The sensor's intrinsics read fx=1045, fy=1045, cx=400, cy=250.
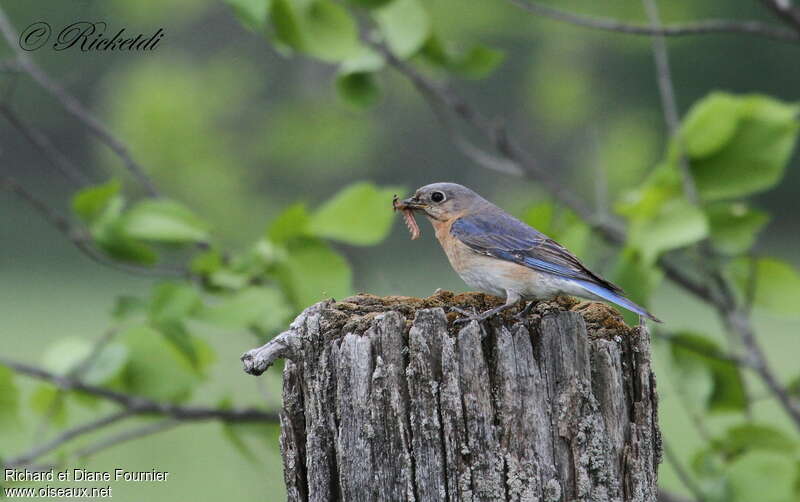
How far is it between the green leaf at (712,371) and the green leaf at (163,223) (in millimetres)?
2290

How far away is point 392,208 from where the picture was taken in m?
4.69

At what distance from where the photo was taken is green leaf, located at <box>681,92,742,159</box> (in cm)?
465

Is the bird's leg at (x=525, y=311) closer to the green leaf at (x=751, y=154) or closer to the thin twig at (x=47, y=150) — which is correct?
the green leaf at (x=751, y=154)

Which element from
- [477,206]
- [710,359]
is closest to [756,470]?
[710,359]

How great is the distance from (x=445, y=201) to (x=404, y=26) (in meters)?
0.80

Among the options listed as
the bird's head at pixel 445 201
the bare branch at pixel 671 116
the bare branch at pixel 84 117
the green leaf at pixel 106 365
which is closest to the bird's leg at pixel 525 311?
the bird's head at pixel 445 201

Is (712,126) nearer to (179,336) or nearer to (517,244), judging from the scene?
(517,244)

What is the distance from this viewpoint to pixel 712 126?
15.4 ft

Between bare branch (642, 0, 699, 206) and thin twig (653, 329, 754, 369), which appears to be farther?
thin twig (653, 329, 754, 369)

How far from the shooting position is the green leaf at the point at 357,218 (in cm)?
466

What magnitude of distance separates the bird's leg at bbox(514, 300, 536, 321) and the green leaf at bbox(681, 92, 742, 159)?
1.35 m

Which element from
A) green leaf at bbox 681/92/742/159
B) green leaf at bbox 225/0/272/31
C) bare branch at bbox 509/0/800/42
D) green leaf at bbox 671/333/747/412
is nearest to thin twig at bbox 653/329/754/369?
green leaf at bbox 671/333/747/412

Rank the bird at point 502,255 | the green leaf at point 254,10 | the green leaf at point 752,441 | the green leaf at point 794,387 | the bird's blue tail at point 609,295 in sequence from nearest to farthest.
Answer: the bird's blue tail at point 609,295
the bird at point 502,255
the green leaf at point 254,10
the green leaf at point 752,441
the green leaf at point 794,387

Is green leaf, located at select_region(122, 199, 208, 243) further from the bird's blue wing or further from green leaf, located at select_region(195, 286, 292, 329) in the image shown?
the bird's blue wing
